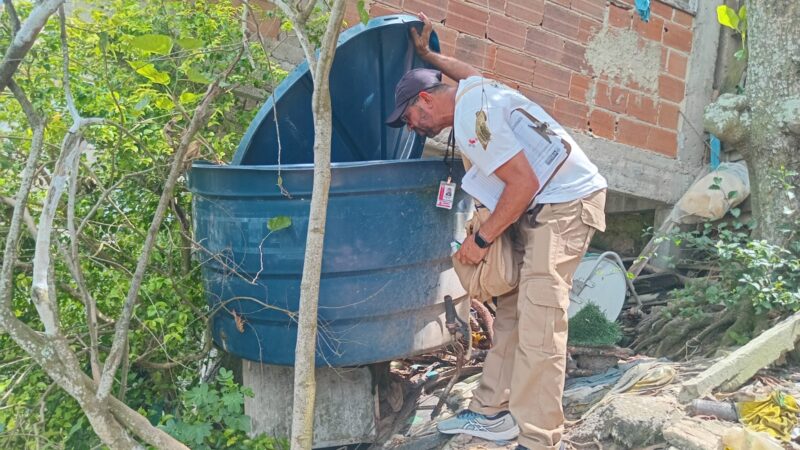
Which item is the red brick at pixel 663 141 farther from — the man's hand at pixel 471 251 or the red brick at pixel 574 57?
the man's hand at pixel 471 251

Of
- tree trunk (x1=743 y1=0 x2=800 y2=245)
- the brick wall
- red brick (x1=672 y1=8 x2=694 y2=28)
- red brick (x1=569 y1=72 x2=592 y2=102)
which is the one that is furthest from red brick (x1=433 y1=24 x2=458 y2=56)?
red brick (x1=672 y1=8 x2=694 y2=28)

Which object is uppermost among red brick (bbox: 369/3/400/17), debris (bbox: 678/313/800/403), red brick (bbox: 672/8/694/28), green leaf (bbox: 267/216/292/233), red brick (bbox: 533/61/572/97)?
red brick (bbox: 672/8/694/28)

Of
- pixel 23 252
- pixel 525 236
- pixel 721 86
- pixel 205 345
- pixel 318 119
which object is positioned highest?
pixel 721 86

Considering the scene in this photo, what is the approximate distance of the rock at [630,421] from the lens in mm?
2785

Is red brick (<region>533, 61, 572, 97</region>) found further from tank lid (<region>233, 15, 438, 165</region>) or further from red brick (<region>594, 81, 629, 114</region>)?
Result: tank lid (<region>233, 15, 438, 165</region>)

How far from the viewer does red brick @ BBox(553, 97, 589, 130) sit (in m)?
5.01

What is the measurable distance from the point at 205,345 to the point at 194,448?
0.52 m

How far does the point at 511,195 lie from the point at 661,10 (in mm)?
3377

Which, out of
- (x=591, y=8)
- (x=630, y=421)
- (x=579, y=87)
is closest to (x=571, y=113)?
(x=579, y=87)

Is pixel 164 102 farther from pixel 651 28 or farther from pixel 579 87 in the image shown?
pixel 651 28

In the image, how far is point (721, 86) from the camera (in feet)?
18.2

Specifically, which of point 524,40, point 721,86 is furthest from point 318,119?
point 721,86

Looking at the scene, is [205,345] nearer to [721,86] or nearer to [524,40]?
[524,40]

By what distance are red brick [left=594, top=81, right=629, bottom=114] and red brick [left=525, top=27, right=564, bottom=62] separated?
16.0 inches
